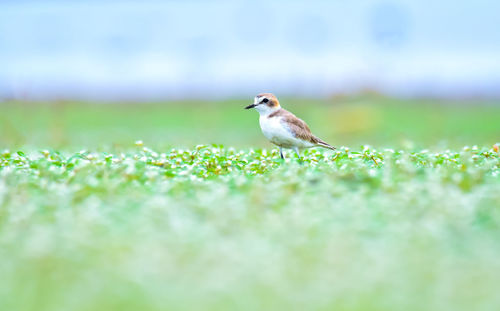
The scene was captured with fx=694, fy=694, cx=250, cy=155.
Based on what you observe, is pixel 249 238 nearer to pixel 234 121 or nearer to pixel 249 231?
pixel 249 231

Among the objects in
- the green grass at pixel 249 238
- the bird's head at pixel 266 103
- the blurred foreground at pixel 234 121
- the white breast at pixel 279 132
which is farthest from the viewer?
the blurred foreground at pixel 234 121

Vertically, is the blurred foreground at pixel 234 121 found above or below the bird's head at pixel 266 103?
above

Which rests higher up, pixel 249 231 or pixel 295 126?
pixel 295 126

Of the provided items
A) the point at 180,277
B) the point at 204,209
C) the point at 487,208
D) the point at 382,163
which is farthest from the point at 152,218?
the point at 382,163

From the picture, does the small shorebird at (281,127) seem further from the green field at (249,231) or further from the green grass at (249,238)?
the green grass at (249,238)

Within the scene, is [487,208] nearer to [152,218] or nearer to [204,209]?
[204,209]

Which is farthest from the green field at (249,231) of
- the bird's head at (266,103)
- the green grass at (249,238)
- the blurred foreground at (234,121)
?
the blurred foreground at (234,121)

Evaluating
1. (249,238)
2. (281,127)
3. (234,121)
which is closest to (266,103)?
(281,127)
